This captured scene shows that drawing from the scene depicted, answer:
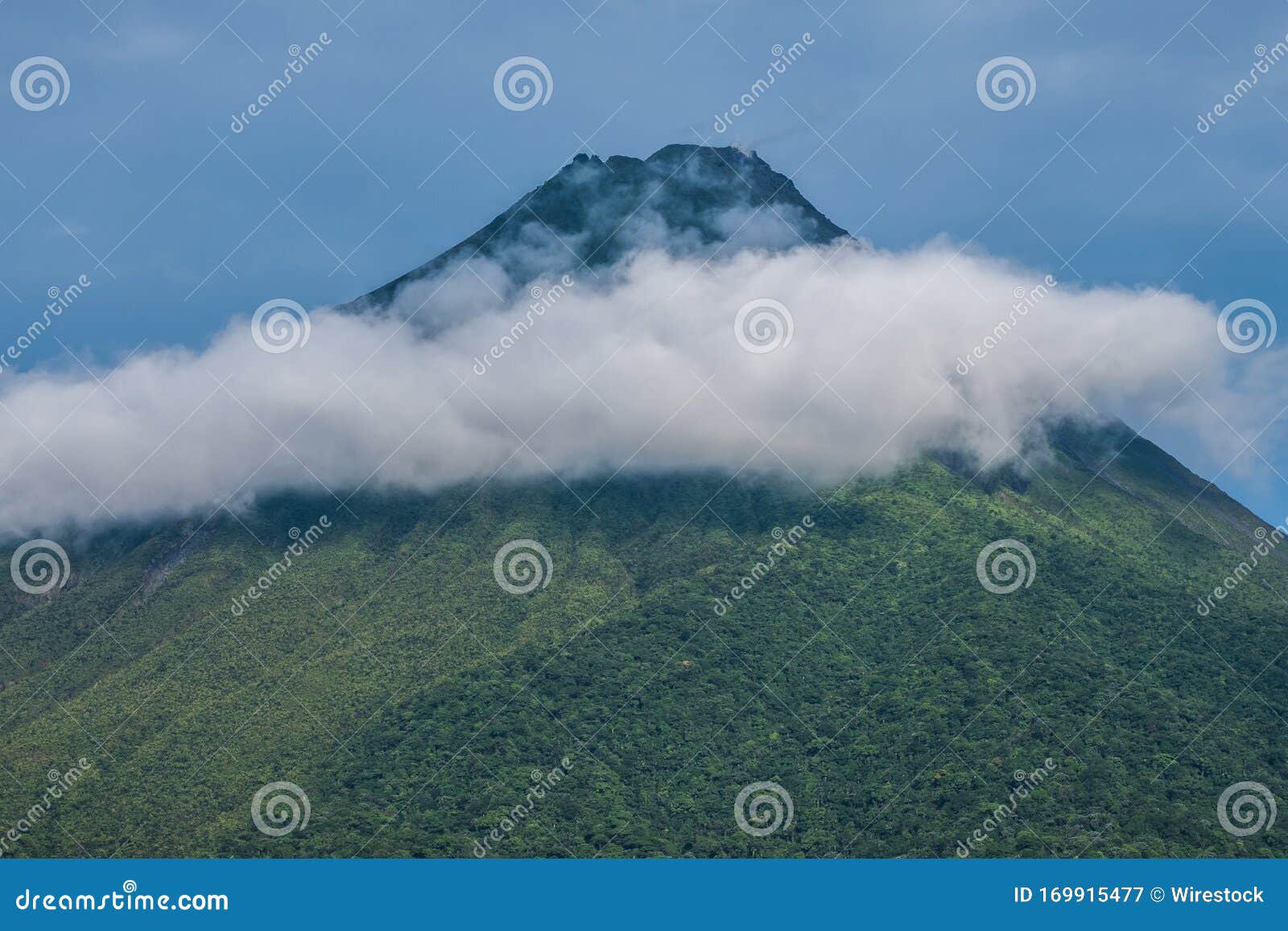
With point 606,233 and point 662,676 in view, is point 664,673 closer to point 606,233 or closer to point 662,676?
point 662,676

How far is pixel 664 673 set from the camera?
103m

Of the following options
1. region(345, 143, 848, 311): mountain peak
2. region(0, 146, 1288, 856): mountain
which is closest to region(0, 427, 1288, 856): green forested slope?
region(0, 146, 1288, 856): mountain

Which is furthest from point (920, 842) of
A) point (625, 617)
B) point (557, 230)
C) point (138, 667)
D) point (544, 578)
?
point (557, 230)

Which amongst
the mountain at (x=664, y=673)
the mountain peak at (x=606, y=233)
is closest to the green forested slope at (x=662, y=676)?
the mountain at (x=664, y=673)

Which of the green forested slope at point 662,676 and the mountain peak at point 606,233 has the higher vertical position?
the mountain peak at point 606,233

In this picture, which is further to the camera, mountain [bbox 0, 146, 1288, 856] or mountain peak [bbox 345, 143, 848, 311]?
mountain peak [bbox 345, 143, 848, 311]

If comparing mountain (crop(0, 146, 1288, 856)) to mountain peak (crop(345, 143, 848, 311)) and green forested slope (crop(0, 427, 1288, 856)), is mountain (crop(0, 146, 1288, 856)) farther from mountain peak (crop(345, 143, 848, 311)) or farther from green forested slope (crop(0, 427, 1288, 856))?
mountain peak (crop(345, 143, 848, 311))

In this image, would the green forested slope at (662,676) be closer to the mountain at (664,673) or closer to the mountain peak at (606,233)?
the mountain at (664,673)

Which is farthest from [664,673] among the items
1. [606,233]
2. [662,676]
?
[606,233]

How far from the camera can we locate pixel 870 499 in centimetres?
13225

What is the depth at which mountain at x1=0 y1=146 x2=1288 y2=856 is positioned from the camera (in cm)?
8450

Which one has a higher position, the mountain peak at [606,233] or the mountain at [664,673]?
the mountain peak at [606,233]

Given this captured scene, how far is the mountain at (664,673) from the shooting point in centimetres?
8450

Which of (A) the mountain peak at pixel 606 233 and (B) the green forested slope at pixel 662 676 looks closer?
(B) the green forested slope at pixel 662 676
